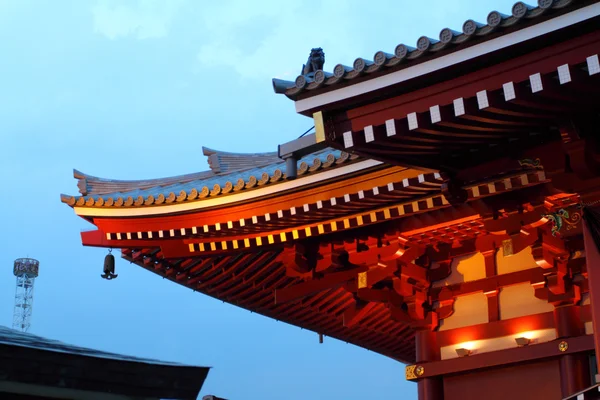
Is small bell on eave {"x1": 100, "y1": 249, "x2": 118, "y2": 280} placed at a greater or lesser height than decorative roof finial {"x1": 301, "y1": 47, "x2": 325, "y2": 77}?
lesser

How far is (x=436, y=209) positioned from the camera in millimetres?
8664

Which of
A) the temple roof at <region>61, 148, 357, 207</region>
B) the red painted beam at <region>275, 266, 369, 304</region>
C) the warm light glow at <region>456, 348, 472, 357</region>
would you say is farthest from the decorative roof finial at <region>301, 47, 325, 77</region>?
the warm light glow at <region>456, 348, 472, 357</region>

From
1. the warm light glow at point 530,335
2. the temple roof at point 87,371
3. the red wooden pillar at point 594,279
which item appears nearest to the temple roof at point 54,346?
the temple roof at point 87,371

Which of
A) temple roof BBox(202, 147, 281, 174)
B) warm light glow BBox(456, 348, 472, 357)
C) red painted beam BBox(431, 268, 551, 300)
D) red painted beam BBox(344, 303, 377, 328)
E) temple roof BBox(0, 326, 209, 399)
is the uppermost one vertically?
temple roof BBox(202, 147, 281, 174)

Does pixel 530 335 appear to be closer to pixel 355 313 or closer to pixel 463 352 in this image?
pixel 463 352

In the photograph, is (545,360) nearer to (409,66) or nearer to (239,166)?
(409,66)

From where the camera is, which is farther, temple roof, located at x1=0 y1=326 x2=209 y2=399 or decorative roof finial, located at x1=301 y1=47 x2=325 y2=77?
decorative roof finial, located at x1=301 y1=47 x2=325 y2=77

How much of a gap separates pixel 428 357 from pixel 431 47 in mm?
4070

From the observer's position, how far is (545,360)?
838 centimetres

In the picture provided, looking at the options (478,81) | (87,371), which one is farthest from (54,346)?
(478,81)

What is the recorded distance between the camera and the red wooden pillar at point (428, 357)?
9.02m

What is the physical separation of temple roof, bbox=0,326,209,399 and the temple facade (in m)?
2.19

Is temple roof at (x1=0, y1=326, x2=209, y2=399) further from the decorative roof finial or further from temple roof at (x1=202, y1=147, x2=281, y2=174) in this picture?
temple roof at (x1=202, y1=147, x2=281, y2=174)

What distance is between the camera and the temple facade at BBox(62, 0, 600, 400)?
6.14 meters
